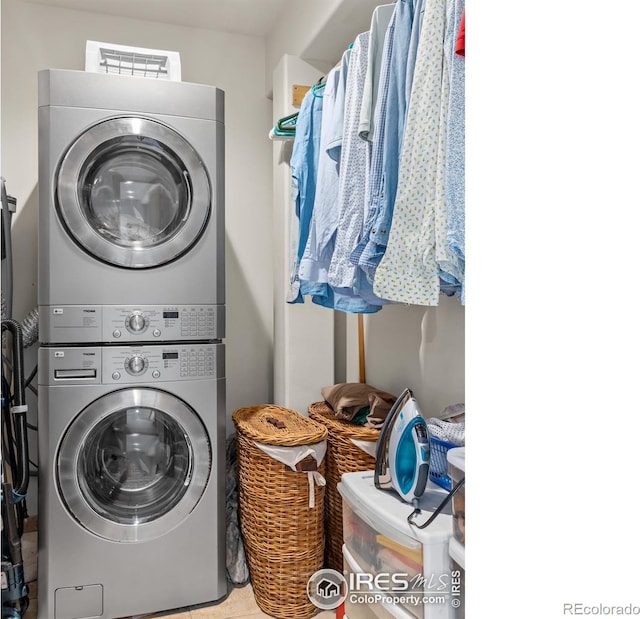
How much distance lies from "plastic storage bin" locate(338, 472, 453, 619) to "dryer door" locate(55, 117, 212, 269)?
3.45 ft

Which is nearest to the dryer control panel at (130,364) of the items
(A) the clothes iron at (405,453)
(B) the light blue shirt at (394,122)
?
(A) the clothes iron at (405,453)

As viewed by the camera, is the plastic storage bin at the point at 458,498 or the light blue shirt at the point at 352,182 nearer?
the plastic storage bin at the point at 458,498

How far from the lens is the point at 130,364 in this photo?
6.24 feet

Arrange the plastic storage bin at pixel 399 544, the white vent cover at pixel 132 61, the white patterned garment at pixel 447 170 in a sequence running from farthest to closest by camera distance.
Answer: the white vent cover at pixel 132 61 → the plastic storage bin at pixel 399 544 → the white patterned garment at pixel 447 170

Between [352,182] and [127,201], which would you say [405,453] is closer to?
[352,182]

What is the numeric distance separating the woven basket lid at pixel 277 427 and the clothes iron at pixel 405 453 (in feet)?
1.22

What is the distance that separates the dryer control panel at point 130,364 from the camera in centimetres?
185

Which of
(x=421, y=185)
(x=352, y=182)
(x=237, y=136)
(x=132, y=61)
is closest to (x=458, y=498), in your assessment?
(x=421, y=185)

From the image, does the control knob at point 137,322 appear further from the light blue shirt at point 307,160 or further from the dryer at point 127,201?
the light blue shirt at point 307,160

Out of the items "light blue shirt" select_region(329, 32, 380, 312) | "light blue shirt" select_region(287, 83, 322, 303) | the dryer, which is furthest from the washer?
"light blue shirt" select_region(329, 32, 380, 312)

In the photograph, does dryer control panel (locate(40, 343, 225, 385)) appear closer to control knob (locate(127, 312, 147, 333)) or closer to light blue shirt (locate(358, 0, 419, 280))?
control knob (locate(127, 312, 147, 333))

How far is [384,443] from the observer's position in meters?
1.53
